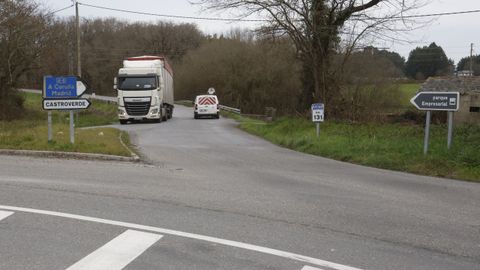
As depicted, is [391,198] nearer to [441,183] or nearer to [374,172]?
[441,183]

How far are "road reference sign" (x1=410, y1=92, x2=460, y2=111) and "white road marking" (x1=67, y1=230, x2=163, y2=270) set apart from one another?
9.26 meters

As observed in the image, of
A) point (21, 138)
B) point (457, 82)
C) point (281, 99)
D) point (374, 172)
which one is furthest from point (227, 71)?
point (374, 172)

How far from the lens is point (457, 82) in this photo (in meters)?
37.3

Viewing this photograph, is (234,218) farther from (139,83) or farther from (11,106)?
(11,106)

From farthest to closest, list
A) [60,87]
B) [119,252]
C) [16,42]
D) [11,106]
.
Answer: [11,106]
[16,42]
[60,87]
[119,252]

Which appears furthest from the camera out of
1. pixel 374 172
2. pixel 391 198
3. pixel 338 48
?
pixel 338 48

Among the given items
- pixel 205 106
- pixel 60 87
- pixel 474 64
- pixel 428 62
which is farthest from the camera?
pixel 428 62

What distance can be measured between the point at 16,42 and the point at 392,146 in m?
35.7

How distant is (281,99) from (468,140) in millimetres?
46875

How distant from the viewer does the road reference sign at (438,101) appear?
12.7 m

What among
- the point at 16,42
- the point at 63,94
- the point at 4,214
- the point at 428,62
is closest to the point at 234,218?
the point at 4,214

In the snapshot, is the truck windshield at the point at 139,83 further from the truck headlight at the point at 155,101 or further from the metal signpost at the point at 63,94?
the metal signpost at the point at 63,94

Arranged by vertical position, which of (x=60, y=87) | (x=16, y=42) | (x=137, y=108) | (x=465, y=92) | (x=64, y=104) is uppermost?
(x=16, y=42)

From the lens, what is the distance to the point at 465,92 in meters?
35.7
